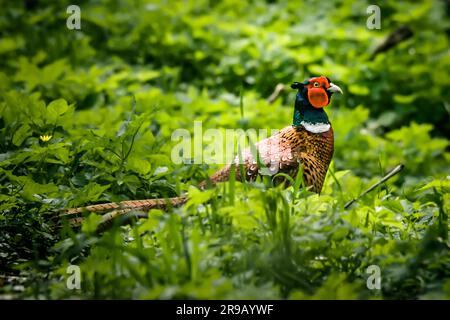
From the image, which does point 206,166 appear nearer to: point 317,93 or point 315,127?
point 315,127

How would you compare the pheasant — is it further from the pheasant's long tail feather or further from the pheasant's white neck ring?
the pheasant's long tail feather

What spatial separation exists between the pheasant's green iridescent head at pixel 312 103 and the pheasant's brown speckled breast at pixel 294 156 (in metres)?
0.06

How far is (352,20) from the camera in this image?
8.48 m

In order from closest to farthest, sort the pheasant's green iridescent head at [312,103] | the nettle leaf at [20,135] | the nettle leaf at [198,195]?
1. the nettle leaf at [198,195]
2. the nettle leaf at [20,135]
3. the pheasant's green iridescent head at [312,103]

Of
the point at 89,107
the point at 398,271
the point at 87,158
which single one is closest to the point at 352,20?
the point at 89,107

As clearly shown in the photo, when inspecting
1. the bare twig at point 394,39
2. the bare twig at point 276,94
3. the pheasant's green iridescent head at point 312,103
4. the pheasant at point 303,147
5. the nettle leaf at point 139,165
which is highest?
the bare twig at point 394,39

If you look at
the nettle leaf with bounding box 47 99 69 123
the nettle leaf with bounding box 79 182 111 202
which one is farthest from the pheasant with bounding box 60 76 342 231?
Result: the nettle leaf with bounding box 47 99 69 123

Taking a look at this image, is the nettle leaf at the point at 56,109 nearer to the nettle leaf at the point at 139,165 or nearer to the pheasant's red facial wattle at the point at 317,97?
the nettle leaf at the point at 139,165

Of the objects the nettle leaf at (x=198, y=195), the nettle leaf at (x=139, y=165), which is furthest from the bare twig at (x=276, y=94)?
the nettle leaf at (x=198, y=195)

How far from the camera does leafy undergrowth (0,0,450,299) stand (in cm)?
253

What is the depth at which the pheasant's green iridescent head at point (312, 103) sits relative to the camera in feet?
12.5

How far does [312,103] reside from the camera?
12.6ft

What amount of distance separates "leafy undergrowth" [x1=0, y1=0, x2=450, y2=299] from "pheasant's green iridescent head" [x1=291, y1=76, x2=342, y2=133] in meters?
0.35
